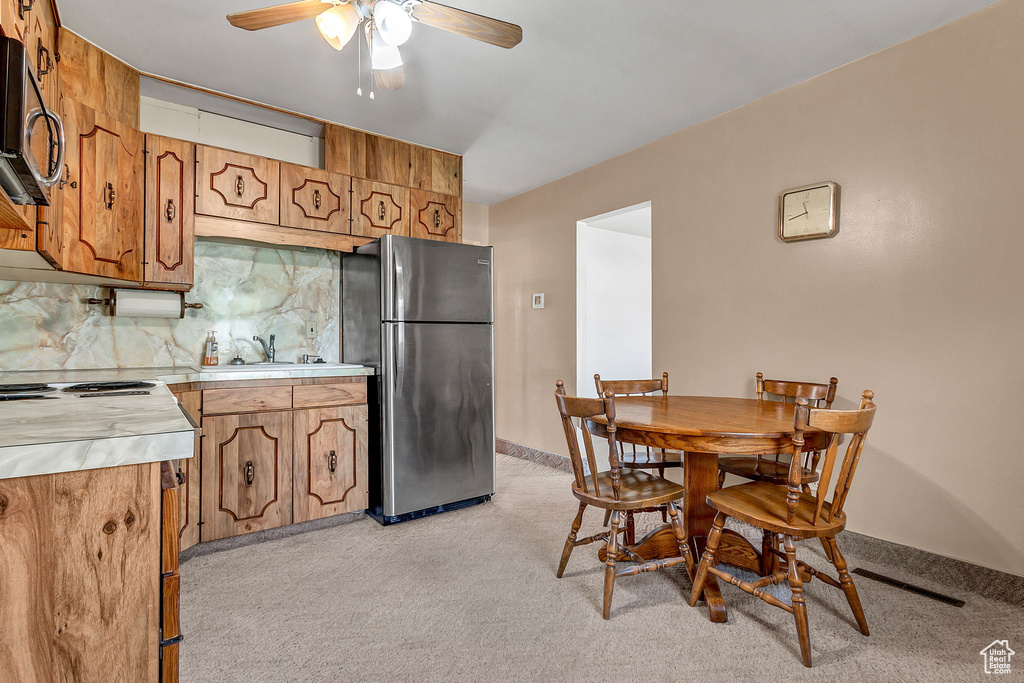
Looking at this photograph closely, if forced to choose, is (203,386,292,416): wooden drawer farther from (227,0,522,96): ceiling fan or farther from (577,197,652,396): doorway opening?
(577,197,652,396): doorway opening

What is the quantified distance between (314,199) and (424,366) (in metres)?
1.21

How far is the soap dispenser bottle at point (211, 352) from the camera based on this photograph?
302cm

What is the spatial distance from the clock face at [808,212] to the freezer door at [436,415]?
1849 mm

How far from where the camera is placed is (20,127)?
93 cm

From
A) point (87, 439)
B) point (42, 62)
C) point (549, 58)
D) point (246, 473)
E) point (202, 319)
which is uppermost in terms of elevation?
point (549, 58)

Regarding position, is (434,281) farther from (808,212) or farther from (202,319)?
(808,212)

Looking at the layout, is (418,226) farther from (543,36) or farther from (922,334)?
(922,334)

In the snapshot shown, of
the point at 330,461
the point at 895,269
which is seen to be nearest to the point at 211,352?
the point at 330,461

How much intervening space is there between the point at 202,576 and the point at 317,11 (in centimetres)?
243

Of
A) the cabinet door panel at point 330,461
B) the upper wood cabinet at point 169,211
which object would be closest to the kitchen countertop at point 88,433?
the upper wood cabinet at point 169,211

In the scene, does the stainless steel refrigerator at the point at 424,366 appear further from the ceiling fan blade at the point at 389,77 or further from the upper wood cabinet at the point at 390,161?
the ceiling fan blade at the point at 389,77

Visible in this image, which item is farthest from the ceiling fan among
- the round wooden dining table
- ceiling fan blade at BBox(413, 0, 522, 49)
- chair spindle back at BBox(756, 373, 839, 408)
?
chair spindle back at BBox(756, 373, 839, 408)

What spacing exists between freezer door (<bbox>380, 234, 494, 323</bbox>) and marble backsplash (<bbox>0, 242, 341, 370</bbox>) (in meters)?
0.75

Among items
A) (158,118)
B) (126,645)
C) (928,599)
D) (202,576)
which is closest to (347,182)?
(158,118)
